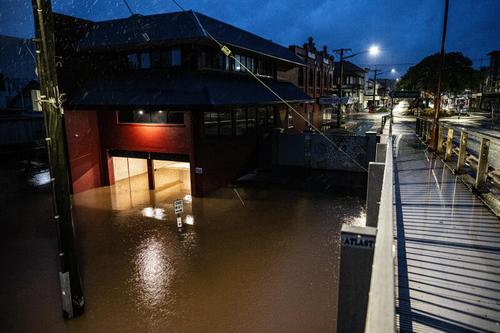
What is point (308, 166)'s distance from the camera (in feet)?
75.8

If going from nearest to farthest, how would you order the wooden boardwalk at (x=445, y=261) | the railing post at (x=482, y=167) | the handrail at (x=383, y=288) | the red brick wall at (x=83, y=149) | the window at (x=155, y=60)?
the handrail at (x=383, y=288) < the wooden boardwalk at (x=445, y=261) < the railing post at (x=482, y=167) < the window at (x=155, y=60) < the red brick wall at (x=83, y=149)

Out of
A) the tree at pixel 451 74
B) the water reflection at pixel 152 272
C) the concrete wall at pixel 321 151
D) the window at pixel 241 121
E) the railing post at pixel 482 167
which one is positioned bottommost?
the water reflection at pixel 152 272

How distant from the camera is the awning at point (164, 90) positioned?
14734 millimetres

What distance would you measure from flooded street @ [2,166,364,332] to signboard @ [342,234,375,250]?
4.49 m

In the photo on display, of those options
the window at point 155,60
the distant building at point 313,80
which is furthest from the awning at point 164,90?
the distant building at point 313,80

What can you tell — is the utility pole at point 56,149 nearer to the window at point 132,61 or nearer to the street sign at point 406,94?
the window at point 132,61

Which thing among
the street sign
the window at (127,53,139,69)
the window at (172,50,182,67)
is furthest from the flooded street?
the street sign

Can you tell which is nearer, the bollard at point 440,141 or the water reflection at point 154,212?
the water reflection at point 154,212

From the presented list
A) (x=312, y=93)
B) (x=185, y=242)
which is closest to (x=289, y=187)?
(x=185, y=242)

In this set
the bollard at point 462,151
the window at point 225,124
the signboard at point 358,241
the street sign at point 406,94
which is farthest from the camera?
the street sign at point 406,94

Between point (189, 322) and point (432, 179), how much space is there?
8727 mm

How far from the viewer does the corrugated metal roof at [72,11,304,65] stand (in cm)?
1468

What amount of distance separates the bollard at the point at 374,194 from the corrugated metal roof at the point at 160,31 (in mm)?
10848

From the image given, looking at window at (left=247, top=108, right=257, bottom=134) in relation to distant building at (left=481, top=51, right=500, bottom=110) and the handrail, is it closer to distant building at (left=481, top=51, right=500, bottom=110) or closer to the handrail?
the handrail
